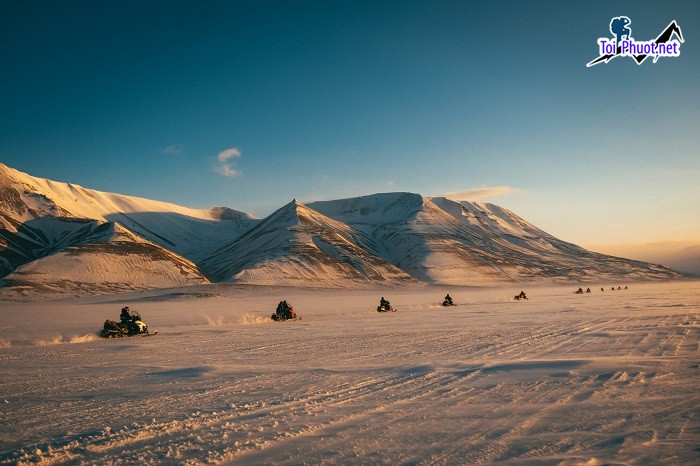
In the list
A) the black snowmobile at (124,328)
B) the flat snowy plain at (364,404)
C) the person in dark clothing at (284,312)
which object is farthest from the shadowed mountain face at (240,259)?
the flat snowy plain at (364,404)

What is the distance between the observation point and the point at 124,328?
24.3 metres

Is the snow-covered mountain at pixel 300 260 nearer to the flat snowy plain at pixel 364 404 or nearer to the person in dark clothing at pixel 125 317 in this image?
the person in dark clothing at pixel 125 317

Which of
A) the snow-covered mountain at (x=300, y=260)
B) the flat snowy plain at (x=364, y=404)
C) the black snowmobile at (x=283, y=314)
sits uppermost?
the snow-covered mountain at (x=300, y=260)

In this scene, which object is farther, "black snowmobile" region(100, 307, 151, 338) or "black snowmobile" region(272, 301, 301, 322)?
"black snowmobile" region(272, 301, 301, 322)

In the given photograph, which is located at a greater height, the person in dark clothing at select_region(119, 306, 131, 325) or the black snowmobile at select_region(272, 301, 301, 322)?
the person in dark clothing at select_region(119, 306, 131, 325)

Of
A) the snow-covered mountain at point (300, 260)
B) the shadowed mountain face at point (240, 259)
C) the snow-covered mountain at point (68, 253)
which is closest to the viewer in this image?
the snow-covered mountain at point (68, 253)

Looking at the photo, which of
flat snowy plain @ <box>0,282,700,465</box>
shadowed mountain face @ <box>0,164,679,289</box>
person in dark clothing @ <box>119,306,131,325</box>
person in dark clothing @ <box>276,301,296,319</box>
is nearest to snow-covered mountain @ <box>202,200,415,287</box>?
shadowed mountain face @ <box>0,164,679,289</box>

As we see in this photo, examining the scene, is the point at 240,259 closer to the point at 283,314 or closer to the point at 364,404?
the point at 283,314

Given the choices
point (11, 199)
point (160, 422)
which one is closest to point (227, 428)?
point (160, 422)

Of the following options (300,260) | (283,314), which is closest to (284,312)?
(283,314)

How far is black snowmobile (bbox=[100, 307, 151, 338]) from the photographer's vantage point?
78.1ft

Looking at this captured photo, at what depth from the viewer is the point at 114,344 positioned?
66.7 ft

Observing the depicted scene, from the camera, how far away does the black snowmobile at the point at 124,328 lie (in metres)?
23.8

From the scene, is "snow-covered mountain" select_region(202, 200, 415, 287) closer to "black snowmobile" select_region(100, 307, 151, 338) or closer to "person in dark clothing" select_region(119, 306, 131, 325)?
"person in dark clothing" select_region(119, 306, 131, 325)
